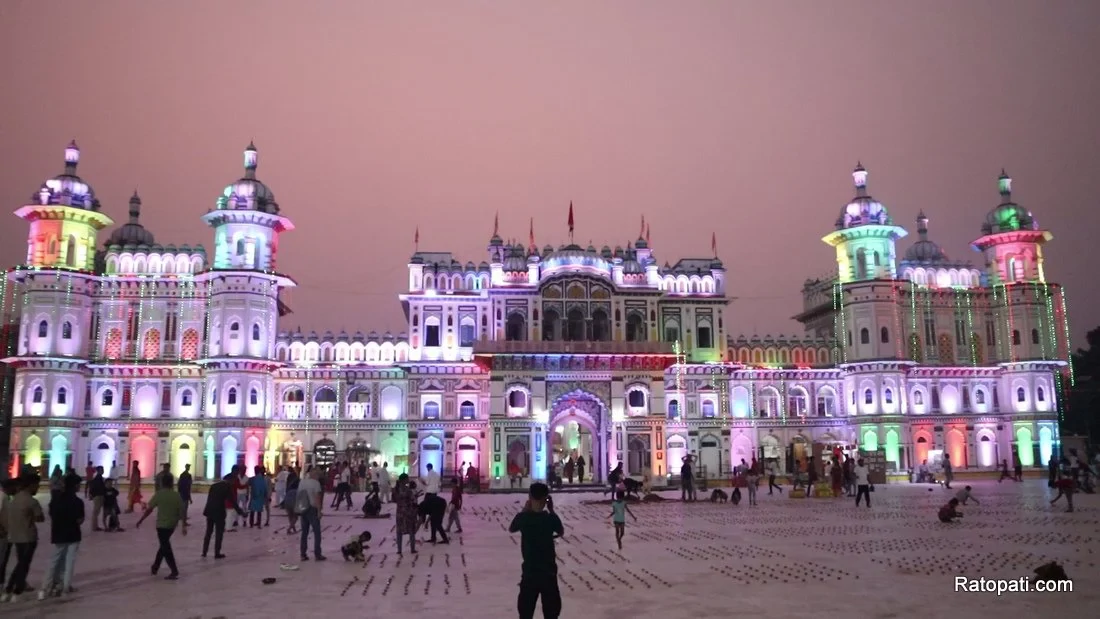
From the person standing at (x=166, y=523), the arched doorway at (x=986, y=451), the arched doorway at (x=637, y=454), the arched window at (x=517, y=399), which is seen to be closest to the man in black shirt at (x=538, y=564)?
the person standing at (x=166, y=523)

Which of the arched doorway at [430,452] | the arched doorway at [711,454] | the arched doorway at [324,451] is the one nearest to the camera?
the arched doorway at [324,451]

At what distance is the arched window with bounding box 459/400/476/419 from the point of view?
178 feet

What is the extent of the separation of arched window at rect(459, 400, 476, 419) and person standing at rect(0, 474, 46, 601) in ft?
135

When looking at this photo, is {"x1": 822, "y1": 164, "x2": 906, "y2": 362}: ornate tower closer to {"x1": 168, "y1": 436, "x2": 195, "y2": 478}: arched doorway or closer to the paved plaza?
the paved plaza

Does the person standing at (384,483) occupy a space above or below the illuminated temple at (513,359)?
below

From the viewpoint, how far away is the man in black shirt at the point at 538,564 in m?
9.11

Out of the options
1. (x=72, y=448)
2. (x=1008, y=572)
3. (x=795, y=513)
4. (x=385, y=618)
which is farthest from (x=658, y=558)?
(x=72, y=448)

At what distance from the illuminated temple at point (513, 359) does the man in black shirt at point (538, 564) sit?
41575 millimetres

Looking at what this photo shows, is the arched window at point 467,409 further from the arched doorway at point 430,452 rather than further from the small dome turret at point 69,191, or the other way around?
the small dome turret at point 69,191

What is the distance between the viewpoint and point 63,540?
12.9 metres

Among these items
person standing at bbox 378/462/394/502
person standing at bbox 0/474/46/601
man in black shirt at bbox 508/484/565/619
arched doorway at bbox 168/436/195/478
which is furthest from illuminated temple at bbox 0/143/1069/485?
man in black shirt at bbox 508/484/565/619

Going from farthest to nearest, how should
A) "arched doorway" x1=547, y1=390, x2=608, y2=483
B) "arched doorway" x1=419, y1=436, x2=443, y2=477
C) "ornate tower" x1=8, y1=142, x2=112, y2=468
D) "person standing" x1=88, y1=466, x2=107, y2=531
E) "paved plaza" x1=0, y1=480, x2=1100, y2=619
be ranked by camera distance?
"arched doorway" x1=419, y1=436, x2=443, y2=477 → "arched doorway" x1=547, y1=390, x2=608, y2=483 → "ornate tower" x1=8, y1=142, x2=112, y2=468 → "person standing" x1=88, y1=466, x2=107, y2=531 → "paved plaza" x1=0, y1=480, x2=1100, y2=619

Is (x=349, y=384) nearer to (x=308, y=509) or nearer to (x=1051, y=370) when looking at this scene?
(x=308, y=509)

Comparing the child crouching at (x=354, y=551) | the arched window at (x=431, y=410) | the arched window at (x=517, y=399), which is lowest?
the child crouching at (x=354, y=551)
